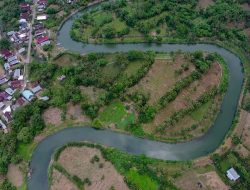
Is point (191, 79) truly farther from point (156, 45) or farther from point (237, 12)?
point (237, 12)

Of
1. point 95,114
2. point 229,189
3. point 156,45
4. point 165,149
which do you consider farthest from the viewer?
point 156,45

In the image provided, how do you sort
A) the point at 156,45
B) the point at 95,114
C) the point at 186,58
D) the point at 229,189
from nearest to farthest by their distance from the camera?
the point at 229,189 < the point at 95,114 < the point at 186,58 < the point at 156,45

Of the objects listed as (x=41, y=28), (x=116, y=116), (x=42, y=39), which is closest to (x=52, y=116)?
(x=116, y=116)

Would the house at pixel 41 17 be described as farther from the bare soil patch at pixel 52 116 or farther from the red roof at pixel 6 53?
the bare soil patch at pixel 52 116

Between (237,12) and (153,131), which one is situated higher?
(237,12)

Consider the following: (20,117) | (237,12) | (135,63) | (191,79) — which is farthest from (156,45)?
(20,117)

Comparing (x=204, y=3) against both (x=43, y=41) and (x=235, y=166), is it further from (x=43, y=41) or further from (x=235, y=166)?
(x=235, y=166)

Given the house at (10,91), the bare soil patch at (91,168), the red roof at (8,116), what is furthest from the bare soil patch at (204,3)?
the red roof at (8,116)
